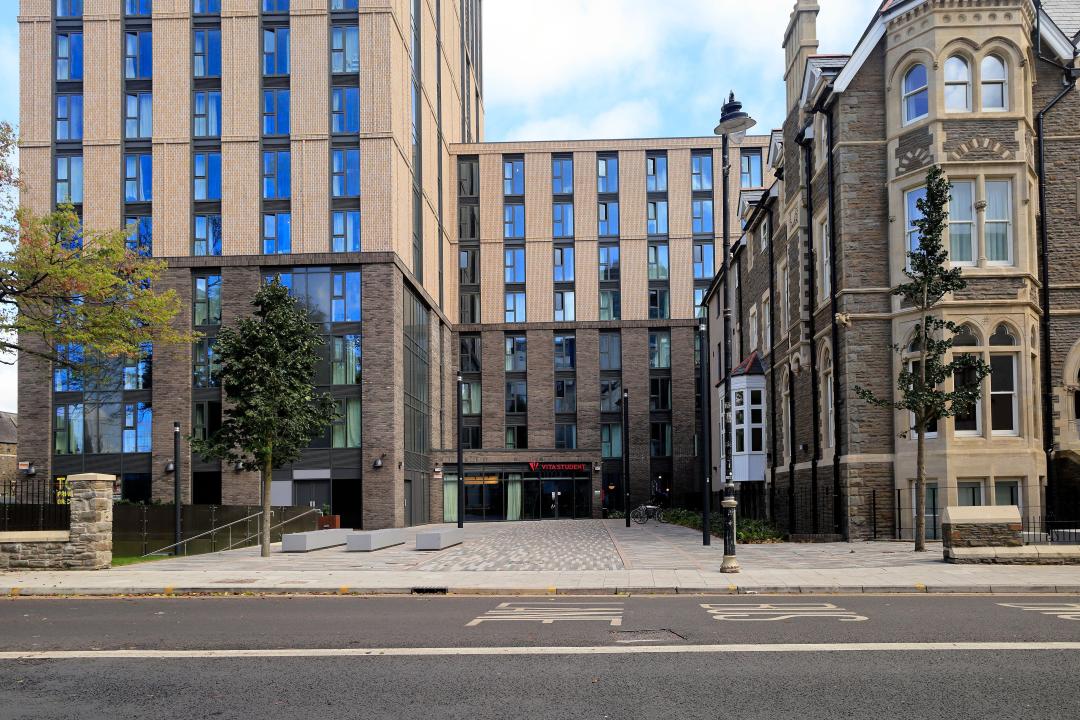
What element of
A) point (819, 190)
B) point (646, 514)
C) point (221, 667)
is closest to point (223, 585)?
point (221, 667)

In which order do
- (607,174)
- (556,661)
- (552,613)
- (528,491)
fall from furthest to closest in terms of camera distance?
1. (607,174)
2. (528,491)
3. (552,613)
4. (556,661)

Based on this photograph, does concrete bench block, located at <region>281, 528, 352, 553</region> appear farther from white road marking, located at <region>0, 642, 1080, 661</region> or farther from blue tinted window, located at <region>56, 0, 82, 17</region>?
blue tinted window, located at <region>56, 0, 82, 17</region>

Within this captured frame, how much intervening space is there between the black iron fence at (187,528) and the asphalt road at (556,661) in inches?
541

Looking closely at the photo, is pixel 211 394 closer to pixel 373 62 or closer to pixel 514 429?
pixel 373 62

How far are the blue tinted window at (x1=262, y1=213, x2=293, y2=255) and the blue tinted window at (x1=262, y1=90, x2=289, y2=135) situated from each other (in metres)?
3.84

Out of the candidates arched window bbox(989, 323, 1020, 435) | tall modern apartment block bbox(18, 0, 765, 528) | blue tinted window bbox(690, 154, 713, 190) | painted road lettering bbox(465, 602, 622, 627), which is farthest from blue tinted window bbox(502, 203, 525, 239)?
painted road lettering bbox(465, 602, 622, 627)

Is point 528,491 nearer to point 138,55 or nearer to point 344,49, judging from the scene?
point 344,49

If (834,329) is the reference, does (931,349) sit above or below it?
below

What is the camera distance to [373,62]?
45062 millimetres

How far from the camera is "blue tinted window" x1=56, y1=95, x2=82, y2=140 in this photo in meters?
46.1

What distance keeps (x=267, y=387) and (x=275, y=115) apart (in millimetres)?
22821

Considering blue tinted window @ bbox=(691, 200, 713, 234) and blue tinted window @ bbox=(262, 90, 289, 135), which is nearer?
blue tinted window @ bbox=(262, 90, 289, 135)

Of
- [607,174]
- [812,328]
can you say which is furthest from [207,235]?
[607,174]

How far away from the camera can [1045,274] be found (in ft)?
86.5
